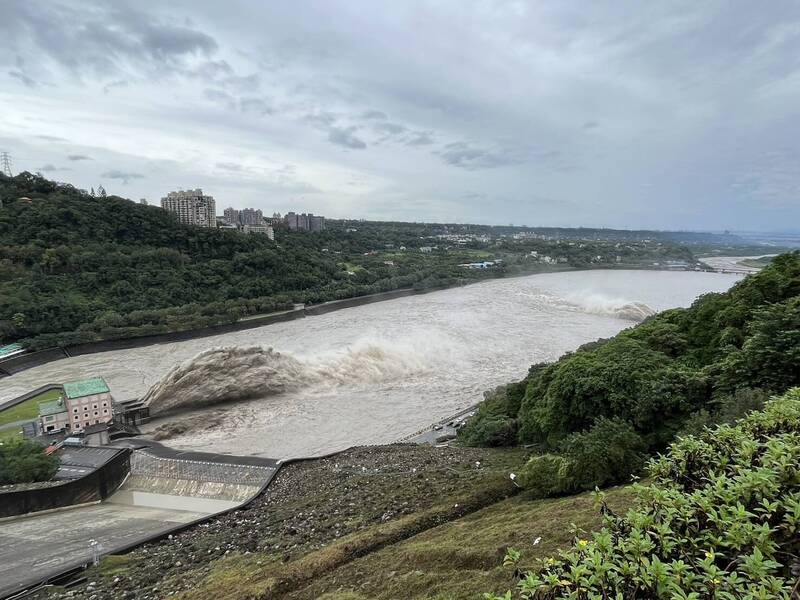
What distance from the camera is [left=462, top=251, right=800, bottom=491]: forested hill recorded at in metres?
8.95

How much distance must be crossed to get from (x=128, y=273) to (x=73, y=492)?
126 feet

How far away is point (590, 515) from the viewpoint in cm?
612

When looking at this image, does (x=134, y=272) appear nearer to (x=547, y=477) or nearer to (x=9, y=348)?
(x=9, y=348)

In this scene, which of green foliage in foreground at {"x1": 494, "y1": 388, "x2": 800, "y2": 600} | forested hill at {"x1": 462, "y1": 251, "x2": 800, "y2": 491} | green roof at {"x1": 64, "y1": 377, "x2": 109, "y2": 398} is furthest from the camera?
green roof at {"x1": 64, "y1": 377, "x2": 109, "y2": 398}

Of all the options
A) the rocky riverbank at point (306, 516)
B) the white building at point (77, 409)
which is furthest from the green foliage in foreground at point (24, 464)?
the rocky riverbank at point (306, 516)

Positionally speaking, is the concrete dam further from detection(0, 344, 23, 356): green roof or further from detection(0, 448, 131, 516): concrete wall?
detection(0, 344, 23, 356): green roof

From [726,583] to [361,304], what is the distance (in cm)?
5506

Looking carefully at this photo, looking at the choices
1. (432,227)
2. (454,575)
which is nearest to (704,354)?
(454,575)

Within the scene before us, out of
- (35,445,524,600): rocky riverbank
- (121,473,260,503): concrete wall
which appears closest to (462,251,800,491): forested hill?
(35,445,524,600): rocky riverbank

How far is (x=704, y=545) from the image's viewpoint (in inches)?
112

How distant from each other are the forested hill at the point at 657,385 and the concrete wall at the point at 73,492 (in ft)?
45.7

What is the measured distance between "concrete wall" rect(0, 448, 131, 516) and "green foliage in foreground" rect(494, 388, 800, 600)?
17912 millimetres

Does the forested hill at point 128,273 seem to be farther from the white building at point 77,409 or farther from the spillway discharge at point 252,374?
the white building at point 77,409

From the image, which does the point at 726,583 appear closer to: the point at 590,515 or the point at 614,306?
the point at 590,515
